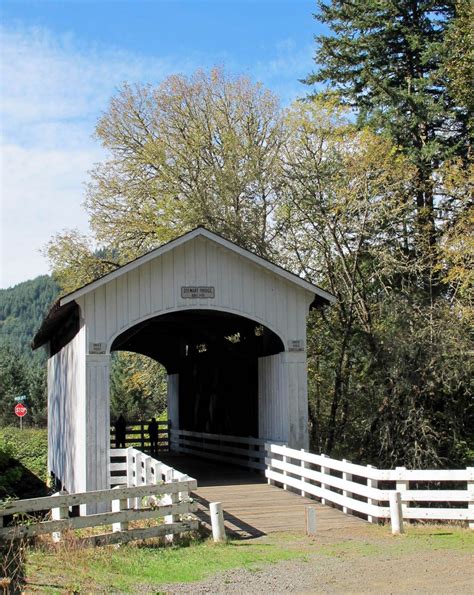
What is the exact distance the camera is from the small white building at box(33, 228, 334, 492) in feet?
46.5

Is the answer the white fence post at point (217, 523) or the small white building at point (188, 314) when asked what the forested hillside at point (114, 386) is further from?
the white fence post at point (217, 523)

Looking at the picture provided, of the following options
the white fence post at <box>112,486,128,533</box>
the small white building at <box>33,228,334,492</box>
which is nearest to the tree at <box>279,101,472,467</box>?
the small white building at <box>33,228,334,492</box>

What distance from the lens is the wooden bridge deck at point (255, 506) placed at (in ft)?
35.0

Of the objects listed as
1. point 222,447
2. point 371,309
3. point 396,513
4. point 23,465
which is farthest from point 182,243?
point 23,465

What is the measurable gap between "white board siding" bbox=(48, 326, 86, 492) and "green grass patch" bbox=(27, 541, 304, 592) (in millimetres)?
5025

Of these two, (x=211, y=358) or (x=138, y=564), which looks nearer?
(x=138, y=564)

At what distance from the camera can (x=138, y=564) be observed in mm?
8672

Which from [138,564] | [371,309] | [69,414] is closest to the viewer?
[138,564]

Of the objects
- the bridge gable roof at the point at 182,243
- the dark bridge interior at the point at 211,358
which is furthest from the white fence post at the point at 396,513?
the dark bridge interior at the point at 211,358

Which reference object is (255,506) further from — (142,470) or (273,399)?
(273,399)

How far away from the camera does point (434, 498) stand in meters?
10.3

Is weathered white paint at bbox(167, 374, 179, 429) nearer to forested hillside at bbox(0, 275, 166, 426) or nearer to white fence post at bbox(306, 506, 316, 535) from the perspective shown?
forested hillside at bbox(0, 275, 166, 426)

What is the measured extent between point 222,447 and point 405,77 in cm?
1273

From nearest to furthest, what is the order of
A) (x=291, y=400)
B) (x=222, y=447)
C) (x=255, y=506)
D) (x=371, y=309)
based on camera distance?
1. (x=255, y=506)
2. (x=291, y=400)
3. (x=222, y=447)
4. (x=371, y=309)
